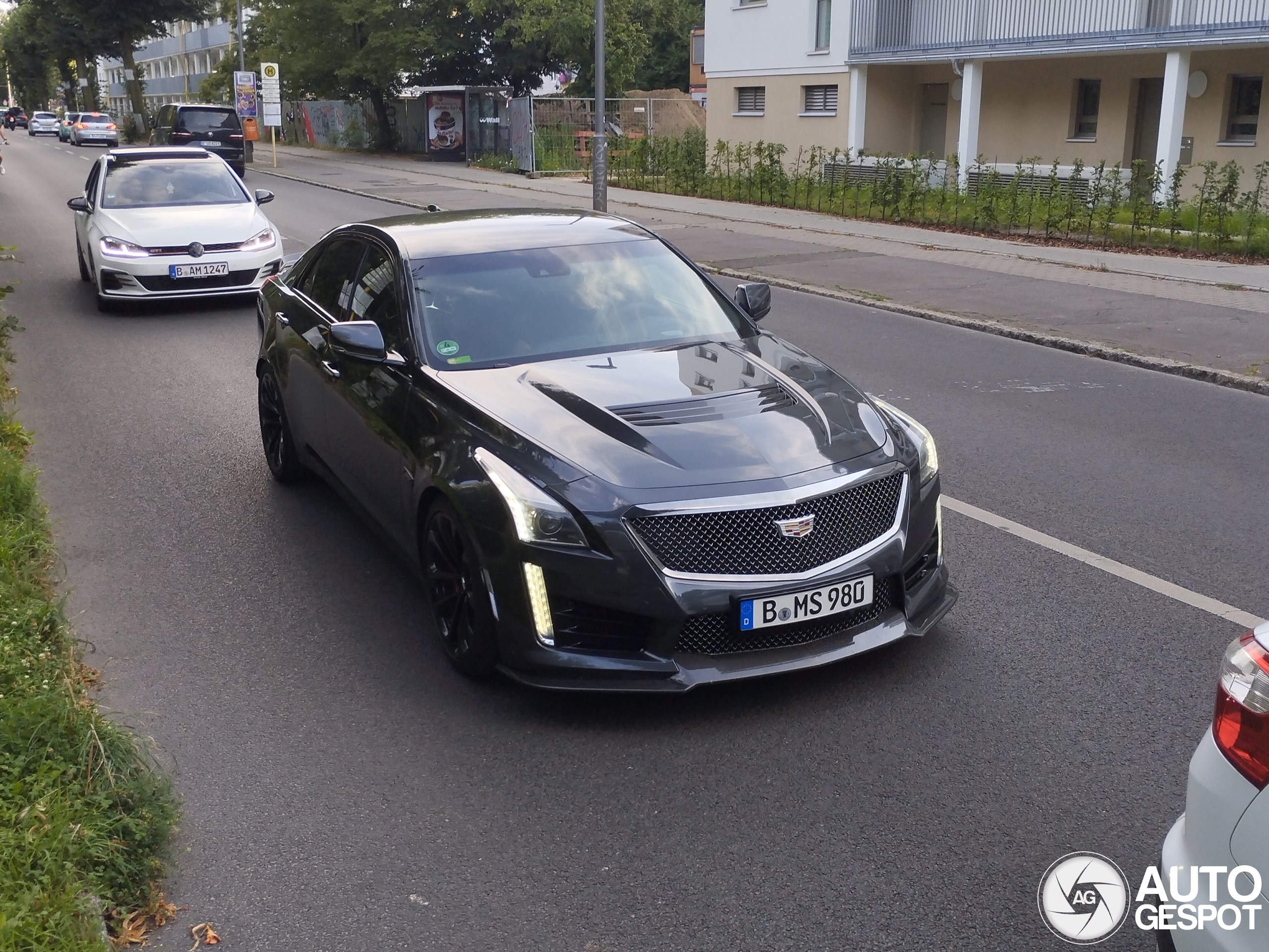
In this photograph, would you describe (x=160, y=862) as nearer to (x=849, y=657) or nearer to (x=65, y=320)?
(x=849, y=657)

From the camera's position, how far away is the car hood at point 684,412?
4.41 meters

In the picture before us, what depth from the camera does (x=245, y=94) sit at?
164 ft

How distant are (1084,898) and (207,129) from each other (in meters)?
38.3

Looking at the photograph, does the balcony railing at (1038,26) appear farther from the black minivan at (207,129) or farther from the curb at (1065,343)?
the black minivan at (207,129)

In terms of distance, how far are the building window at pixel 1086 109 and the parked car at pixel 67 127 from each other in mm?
53757

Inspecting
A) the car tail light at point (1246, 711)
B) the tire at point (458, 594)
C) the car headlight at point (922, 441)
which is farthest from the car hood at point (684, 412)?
the car tail light at point (1246, 711)

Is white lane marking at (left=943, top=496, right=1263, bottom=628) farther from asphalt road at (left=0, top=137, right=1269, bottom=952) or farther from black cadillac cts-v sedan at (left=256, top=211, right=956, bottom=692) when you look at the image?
black cadillac cts-v sedan at (left=256, top=211, right=956, bottom=692)

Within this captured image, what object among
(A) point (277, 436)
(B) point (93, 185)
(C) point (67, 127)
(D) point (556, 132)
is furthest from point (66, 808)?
(C) point (67, 127)

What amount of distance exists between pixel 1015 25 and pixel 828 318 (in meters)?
17.7

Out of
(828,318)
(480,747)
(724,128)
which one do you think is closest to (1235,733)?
(480,747)

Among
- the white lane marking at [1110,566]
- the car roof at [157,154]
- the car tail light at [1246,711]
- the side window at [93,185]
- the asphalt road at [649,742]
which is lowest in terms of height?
the asphalt road at [649,742]

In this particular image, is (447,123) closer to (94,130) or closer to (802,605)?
(94,130)

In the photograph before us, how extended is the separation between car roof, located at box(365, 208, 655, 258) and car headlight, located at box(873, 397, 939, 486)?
1712mm

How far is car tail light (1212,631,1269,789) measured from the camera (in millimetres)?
2311
